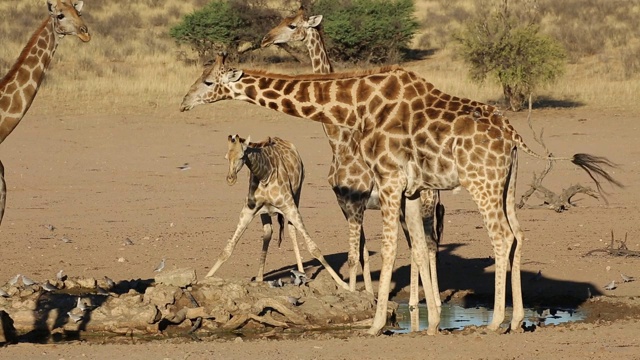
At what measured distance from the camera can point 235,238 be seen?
1130cm

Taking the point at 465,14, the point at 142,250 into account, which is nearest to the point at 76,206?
the point at 142,250

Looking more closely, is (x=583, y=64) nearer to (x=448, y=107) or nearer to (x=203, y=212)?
(x=203, y=212)

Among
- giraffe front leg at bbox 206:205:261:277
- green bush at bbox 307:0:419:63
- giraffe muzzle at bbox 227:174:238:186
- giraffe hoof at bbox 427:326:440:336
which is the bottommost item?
giraffe hoof at bbox 427:326:440:336

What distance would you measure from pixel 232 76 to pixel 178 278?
1.83 meters

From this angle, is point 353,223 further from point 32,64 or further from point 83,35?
point 32,64

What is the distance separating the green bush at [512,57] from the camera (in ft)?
82.1

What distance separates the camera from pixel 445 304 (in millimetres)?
11602

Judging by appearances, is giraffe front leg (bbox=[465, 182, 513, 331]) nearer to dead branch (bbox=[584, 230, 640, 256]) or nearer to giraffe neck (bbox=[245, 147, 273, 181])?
giraffe neck (bbox=[245, 147, 273, 181])

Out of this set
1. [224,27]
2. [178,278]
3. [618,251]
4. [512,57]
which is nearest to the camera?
[178,278]

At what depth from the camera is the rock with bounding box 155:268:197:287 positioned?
10.5 m

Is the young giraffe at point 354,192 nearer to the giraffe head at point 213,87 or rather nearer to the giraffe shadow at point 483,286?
the giraffe shadow at point 483,286

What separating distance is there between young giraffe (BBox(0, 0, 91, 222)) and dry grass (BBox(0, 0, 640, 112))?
14.2 m

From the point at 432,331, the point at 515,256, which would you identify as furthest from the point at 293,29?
the point at 432,331

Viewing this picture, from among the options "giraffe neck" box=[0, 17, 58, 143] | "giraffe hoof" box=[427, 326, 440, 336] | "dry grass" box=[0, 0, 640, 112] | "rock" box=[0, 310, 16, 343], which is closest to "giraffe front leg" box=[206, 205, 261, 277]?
"rock" box=[0, 310, 16, 343]
